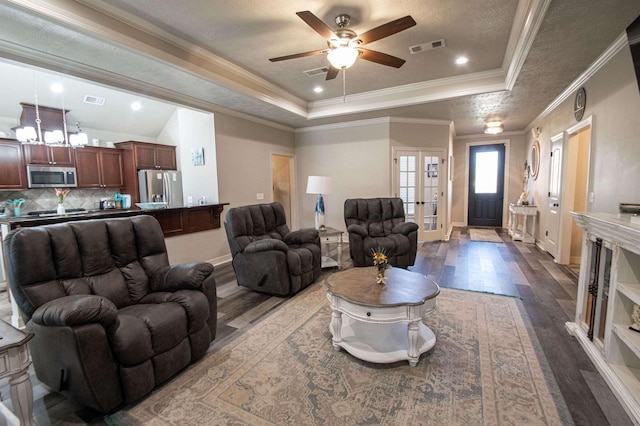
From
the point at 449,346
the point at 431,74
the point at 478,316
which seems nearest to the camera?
the point at 449,346

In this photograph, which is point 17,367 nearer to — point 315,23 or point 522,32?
point 315,23

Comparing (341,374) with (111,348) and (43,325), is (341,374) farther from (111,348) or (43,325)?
(43,325)

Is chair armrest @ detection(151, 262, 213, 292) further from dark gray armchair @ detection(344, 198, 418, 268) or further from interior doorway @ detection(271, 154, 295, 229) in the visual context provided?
interior doorway @ detection(271, 154, 295, 229)

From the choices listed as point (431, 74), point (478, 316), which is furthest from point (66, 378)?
point (431, 74)

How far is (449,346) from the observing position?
2.28m

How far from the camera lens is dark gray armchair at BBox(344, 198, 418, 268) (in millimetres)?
4082

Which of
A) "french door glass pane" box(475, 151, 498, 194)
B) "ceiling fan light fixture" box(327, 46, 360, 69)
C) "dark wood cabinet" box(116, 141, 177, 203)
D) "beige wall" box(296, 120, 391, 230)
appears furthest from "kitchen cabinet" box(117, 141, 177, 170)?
"french door glass pane" box(475, 151, 498, 194)

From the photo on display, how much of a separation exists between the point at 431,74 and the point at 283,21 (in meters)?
2.41

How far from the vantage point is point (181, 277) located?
7.16ft

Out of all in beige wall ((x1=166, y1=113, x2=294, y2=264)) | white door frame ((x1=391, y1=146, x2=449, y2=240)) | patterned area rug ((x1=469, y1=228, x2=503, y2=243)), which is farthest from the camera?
patterned area rug ((x1=469, y1=228, x2=503, y2=243))

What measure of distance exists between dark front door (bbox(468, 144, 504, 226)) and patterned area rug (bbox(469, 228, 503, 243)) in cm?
70

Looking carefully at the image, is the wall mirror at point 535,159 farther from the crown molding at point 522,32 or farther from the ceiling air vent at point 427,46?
the ceiling air vent at point 427,46

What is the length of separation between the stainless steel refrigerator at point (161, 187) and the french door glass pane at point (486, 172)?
7.79 meters

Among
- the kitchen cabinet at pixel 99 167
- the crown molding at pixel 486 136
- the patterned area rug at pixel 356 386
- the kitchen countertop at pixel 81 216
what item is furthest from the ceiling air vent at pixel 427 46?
the kitchen cabinet at pixel 99 167
